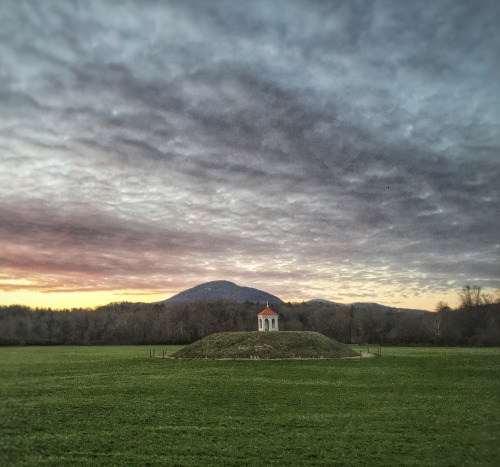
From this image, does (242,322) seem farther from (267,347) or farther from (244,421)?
(244,421)

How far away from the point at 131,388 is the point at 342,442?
24.3 meters

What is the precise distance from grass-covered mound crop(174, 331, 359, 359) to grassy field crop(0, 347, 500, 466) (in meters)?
32.7

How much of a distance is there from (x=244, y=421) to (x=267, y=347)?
5167 centimetres

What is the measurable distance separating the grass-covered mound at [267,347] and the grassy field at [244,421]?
32745mm

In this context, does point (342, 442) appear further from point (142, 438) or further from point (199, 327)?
point (199, 327)

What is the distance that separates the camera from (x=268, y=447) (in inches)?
723

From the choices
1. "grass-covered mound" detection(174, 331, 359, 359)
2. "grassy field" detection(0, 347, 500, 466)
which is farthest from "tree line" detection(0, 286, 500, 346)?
"grassy field" detection(0, 347, 500, 466)

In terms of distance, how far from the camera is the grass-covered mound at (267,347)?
73375 mm

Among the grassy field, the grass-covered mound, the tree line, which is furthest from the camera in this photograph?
the tree line

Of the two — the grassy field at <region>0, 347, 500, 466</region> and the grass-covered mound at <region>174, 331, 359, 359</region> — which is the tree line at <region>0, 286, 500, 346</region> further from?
the grassy field at <region>0, 347, 500, 466</region>

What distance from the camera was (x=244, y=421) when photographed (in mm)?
23953

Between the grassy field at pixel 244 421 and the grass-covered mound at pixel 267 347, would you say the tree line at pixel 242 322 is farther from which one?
the grassy field at pixel 244 421

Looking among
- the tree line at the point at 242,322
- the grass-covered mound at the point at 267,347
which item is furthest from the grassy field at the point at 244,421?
the tree line at the point at 242,322

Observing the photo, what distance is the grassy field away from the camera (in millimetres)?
9375
